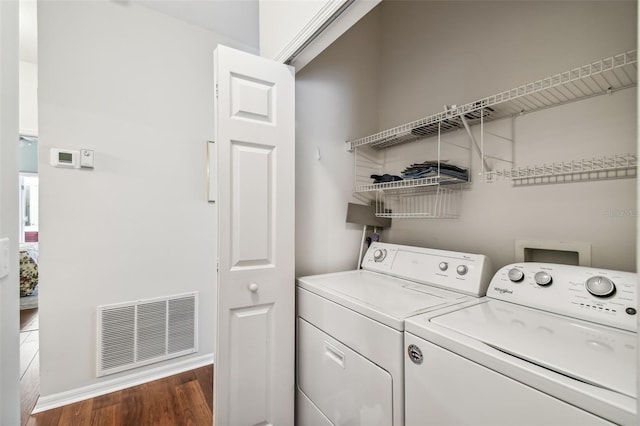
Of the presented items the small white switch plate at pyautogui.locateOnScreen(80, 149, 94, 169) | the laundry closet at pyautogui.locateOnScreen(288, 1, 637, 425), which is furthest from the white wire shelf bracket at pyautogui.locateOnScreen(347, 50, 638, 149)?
the small white switch plate at pyautogui.locateOnScreen(80, 149, 94, 169)

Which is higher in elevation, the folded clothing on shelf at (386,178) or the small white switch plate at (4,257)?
the folded clothing on shelf at (386,178)

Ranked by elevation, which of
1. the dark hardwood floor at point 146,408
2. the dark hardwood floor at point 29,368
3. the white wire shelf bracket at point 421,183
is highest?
the white wire shelf bracket at point 421,183

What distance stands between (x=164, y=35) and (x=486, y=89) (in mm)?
2277

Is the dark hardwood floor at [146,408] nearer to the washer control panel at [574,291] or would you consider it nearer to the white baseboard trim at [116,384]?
the white baseboard trim at [116,384]

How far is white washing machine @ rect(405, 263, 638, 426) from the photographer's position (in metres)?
0.63

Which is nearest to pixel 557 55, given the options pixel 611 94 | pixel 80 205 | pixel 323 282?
pixel 611 94

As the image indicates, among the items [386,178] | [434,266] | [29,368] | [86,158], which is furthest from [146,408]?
[386,178]

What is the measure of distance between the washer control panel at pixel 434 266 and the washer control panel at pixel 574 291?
8 cm

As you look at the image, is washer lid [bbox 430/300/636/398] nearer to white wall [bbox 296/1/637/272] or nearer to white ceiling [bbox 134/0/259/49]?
white wall [bbox 296/1/637/272]

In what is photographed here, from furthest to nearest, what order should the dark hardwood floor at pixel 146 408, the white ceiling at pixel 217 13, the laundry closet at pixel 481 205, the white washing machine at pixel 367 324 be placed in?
1. the white ceiling at pixel 217 13
2. the dark hardwood floor at pixel 146 408
3. the white washing machine at pixel 367 324
4. the laundry closet at pixel 481 205

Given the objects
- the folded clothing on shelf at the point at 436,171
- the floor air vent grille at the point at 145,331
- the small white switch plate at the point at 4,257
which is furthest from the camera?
the floor air vent grille at the point at 145,331

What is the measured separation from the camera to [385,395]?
1.03m

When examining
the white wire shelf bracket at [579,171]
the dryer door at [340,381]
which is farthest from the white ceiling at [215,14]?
the dryer door at [340,381]

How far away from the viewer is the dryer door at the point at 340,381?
1.06m
